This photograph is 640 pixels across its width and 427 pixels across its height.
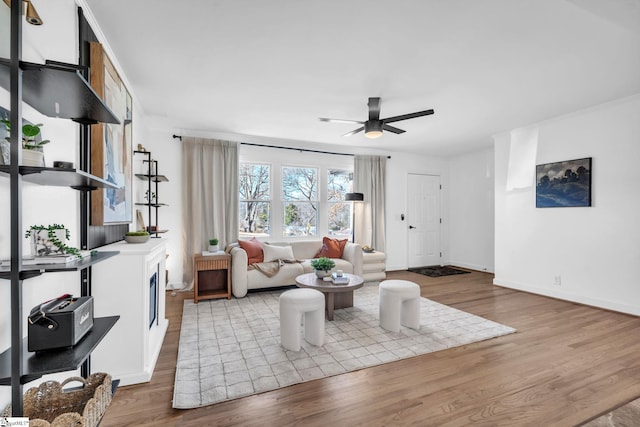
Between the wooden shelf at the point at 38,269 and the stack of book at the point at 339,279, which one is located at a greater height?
the wooden shelf at the point at 38,269

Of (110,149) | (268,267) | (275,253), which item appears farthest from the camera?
(275,253)

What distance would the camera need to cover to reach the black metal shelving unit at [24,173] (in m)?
0.98

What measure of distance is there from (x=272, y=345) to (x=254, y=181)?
3.26 metres

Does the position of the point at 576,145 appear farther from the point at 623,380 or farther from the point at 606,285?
the point at 623,380

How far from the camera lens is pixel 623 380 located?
7.32 ft

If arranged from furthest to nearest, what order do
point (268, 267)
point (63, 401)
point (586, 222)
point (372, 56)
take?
point (268, 267), point (586, 222), point (372, 56), point (63, 401)

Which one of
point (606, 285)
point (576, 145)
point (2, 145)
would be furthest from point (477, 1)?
point (606, 285)

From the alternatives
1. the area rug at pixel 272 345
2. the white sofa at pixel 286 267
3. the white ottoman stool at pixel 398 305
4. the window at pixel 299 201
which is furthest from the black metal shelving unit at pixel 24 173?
the window at pixel 299 201

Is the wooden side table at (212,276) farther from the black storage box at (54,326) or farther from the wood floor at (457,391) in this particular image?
the black storage box at (54,326)

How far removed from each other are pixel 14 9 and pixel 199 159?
391 centimetres

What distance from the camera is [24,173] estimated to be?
102 cm

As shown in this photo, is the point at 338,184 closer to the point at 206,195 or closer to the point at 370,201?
the point at 370,201

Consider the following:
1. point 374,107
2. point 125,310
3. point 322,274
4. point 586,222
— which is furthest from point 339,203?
point 125,310

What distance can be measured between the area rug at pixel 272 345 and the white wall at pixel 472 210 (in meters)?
3.01
